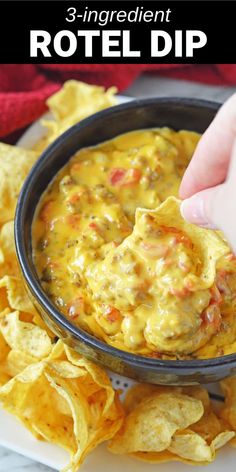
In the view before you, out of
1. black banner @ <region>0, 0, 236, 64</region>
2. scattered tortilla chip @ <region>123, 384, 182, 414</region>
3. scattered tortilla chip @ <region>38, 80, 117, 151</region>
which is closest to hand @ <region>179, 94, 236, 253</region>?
scattered tortilla chip @ <region>123, 384, 182, 414</region>

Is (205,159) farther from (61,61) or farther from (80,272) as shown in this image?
(61,61)

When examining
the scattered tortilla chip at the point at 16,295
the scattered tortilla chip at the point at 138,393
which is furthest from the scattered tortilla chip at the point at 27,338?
the scattered tortilla chip at the point at 138,393

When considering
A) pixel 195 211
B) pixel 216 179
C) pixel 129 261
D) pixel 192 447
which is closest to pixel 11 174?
pixel 129 261

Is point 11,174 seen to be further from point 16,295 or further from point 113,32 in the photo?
point 113,32

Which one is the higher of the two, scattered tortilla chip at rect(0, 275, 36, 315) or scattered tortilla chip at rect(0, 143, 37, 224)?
scattered tortilla chip at rect(0, 143, 37, 224)

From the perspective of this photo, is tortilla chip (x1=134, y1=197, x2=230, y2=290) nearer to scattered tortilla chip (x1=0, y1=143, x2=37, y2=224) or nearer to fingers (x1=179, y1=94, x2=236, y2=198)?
fingers (x1=179, y1=94, x2=236, y2=198)

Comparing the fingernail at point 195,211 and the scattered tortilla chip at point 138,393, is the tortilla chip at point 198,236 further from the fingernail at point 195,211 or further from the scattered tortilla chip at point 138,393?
the scattered tortilla chip at point 138,393
